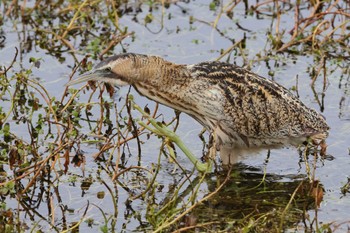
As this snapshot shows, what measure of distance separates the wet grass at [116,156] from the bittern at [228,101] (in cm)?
21

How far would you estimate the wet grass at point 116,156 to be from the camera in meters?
6.52

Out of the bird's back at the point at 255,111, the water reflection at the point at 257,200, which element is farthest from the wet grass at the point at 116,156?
the bird's back at the point at 255,111

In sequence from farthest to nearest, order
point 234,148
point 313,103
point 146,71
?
point 313,103 → point 234,148 → point 146,71

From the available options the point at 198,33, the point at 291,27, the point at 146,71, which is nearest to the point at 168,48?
the point at 198,33

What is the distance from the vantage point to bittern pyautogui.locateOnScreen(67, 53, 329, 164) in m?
7.30

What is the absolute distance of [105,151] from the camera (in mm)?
7875

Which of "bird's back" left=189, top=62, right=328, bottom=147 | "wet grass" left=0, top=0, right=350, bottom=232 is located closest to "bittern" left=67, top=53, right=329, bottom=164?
"bird's back" left=189, top=62, right=328, bottom=147

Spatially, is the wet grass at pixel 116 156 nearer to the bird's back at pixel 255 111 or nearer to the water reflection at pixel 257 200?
the water reflection at pixel 257 200

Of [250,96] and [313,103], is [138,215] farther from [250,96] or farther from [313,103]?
[313,103]

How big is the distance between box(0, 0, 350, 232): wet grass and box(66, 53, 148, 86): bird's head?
15cm

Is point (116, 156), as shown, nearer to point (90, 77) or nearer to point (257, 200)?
point (90, 77)

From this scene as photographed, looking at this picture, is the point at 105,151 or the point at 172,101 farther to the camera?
the point at 105,151

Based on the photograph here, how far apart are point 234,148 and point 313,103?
150cm

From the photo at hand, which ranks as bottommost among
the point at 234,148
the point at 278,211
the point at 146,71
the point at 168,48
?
the point at 278,211
